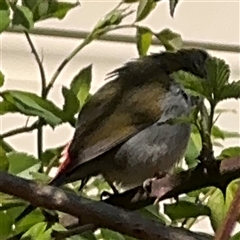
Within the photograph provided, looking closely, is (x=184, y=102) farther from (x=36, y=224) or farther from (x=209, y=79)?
(x=209, y=79)

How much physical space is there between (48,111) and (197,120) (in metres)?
0.28

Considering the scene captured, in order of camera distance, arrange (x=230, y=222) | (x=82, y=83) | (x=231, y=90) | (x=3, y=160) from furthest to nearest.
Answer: (x=82, y=83) → (x=3, y=160) → (x=231, y=90) → (x=230, y=222)

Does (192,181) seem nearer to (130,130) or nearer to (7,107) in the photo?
(7,107)

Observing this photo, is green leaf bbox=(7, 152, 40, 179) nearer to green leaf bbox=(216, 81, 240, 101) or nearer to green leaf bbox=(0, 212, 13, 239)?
green leaf bbox=(0, 212, 13, 239)

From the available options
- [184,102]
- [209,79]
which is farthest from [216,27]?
[209,79]

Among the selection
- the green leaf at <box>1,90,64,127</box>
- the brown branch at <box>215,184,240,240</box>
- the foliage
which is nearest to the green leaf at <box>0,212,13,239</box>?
the foliage

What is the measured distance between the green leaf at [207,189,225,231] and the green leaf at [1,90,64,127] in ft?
0.66

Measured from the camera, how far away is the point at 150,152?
1.04 m

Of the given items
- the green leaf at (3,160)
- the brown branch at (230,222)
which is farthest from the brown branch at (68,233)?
the brown branch at (230,222)

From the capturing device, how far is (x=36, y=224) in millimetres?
693

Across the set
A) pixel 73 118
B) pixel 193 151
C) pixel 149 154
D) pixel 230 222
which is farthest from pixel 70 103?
pixel 230 222

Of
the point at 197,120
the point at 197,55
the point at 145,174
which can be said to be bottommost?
the point at 145,174

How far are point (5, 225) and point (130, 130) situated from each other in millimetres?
315

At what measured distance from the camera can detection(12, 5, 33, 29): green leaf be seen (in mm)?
784
